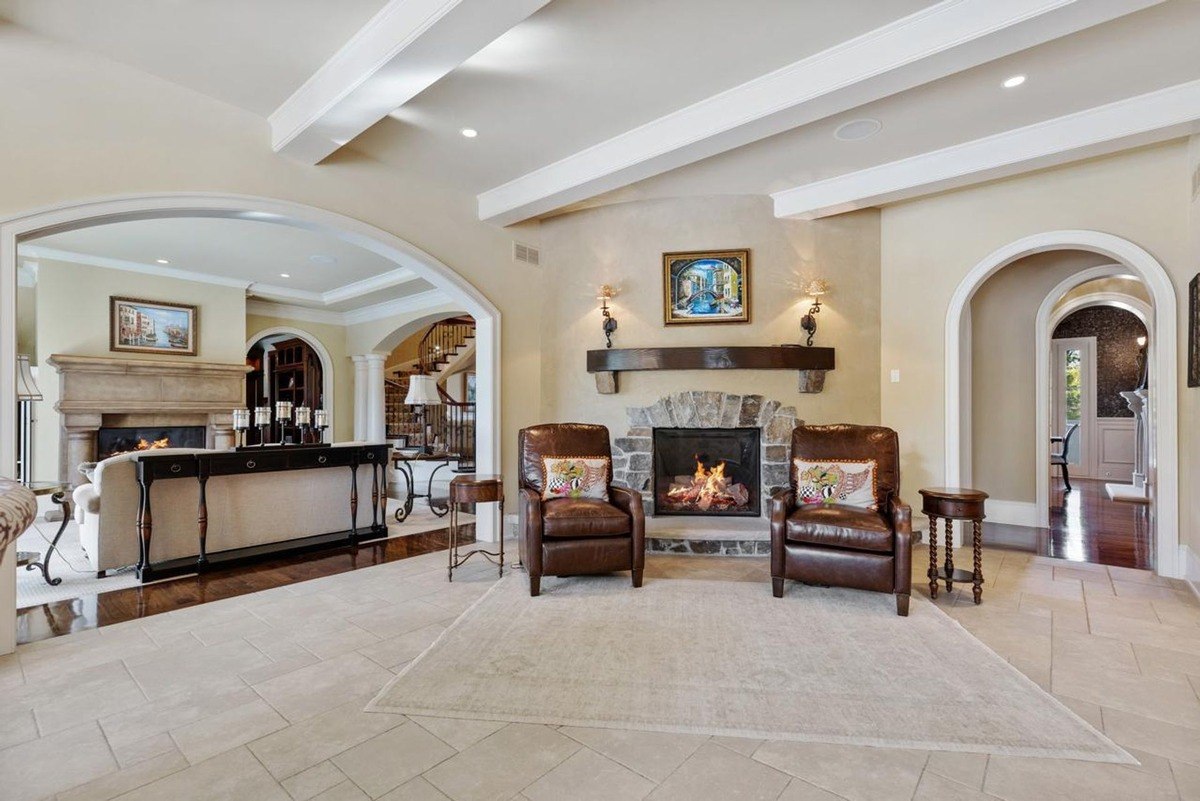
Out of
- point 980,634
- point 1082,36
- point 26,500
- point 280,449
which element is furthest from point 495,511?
point 1082,36

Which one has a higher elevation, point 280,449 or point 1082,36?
point 1082,36

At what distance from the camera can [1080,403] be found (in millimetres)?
9172

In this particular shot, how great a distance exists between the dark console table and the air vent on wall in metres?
2.21

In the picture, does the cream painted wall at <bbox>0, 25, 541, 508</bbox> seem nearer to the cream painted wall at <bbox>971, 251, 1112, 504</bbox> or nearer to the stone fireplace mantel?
the stone fireplace mantel

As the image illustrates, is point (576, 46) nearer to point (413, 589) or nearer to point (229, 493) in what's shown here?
point (413, 589)

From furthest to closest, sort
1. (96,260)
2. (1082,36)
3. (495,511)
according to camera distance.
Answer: (96,260) → (495,511) → (1082,36)

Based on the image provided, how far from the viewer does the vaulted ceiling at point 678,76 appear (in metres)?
2.70

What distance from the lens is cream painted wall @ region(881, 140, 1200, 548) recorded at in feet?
12.6

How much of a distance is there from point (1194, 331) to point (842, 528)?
260cm

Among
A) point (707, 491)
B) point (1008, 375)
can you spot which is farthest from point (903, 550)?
point (1008, 375)

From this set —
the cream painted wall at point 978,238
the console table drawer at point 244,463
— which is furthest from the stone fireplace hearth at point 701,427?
the console table drawer at point 244,463

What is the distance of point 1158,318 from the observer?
12.9ft

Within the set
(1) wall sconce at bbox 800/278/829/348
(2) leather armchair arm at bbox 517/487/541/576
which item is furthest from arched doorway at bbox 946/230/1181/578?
(2) leather armchair arm at bbox 517/487/541/576

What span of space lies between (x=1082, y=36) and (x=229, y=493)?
6144 mm
